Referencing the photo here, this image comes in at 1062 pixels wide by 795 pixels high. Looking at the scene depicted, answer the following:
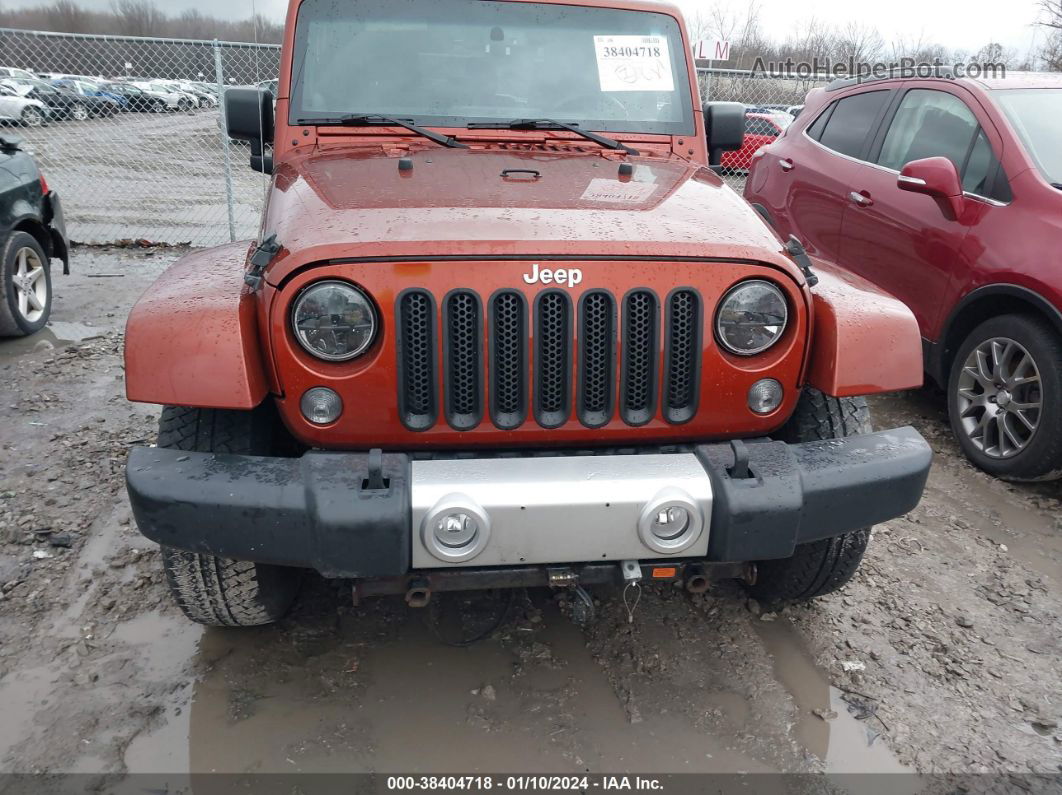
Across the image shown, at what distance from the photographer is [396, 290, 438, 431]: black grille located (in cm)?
213

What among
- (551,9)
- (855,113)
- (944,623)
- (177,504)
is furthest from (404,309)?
(855,113)

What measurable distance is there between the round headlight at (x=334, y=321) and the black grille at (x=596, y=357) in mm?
548

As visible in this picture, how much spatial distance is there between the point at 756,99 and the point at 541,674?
1648 centimetres

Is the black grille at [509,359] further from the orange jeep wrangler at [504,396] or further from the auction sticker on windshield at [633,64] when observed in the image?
the auction sticker on windshield at [633,64]

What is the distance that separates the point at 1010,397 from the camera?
3898mm

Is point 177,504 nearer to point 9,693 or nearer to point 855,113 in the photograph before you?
point 9,693

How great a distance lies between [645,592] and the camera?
317 centimetres

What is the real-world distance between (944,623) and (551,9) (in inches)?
110

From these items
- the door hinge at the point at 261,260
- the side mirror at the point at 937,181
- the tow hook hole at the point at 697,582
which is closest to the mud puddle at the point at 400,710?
the tow hook hole at the point at 697,582

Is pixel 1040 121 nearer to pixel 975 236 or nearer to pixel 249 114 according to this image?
pixel 975 236

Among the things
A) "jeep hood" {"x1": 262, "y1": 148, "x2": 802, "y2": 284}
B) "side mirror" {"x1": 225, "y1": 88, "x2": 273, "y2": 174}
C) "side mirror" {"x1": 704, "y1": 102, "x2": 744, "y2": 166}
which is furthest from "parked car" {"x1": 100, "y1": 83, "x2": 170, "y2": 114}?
"jeep hood" {"x1": 262, "y1": 148, "x2": 802, "y2": 284}

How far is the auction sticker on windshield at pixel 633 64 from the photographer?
3.38 meters

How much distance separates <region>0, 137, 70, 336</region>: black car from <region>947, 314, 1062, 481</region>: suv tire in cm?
574

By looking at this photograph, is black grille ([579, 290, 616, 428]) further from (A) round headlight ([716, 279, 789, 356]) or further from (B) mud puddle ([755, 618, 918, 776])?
(B) mud puddle ([755, 618, 918, 776])
